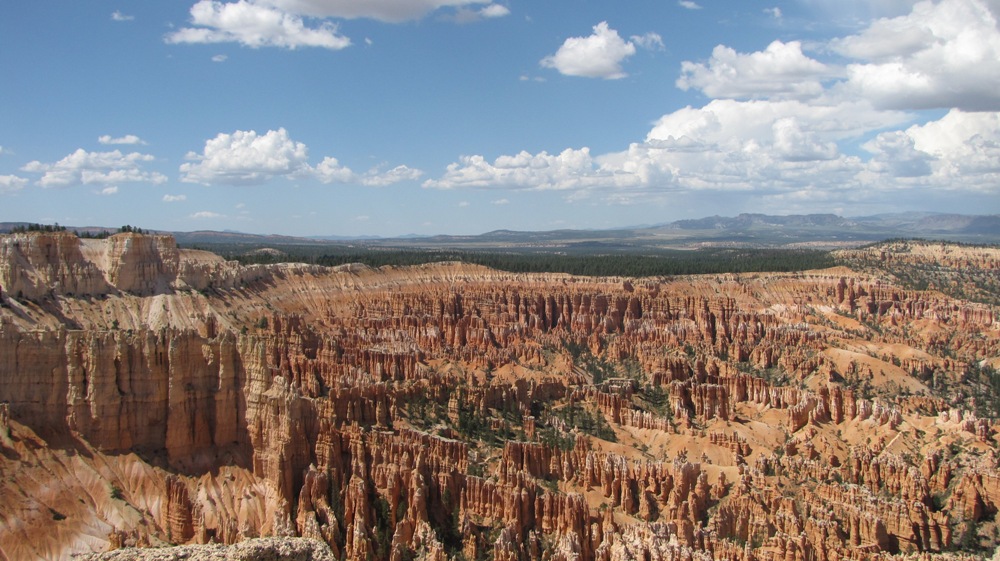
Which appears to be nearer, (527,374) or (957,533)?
(957,533)

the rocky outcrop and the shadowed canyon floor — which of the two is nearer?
the rocky outcrop

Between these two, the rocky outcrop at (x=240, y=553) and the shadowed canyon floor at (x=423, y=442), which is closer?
the rocky outcrop at (x=240, y=553)

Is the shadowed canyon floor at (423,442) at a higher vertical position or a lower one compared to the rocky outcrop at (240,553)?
lower

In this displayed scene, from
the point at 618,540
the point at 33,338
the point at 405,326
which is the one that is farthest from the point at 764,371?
the point at 33,338

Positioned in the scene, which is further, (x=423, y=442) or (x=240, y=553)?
(x=423, y=442)

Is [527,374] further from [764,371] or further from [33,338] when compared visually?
[33,338]

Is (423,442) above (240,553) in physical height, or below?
below

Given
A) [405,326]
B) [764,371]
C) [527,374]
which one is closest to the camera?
[527,374]

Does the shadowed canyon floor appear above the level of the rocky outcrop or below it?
below
